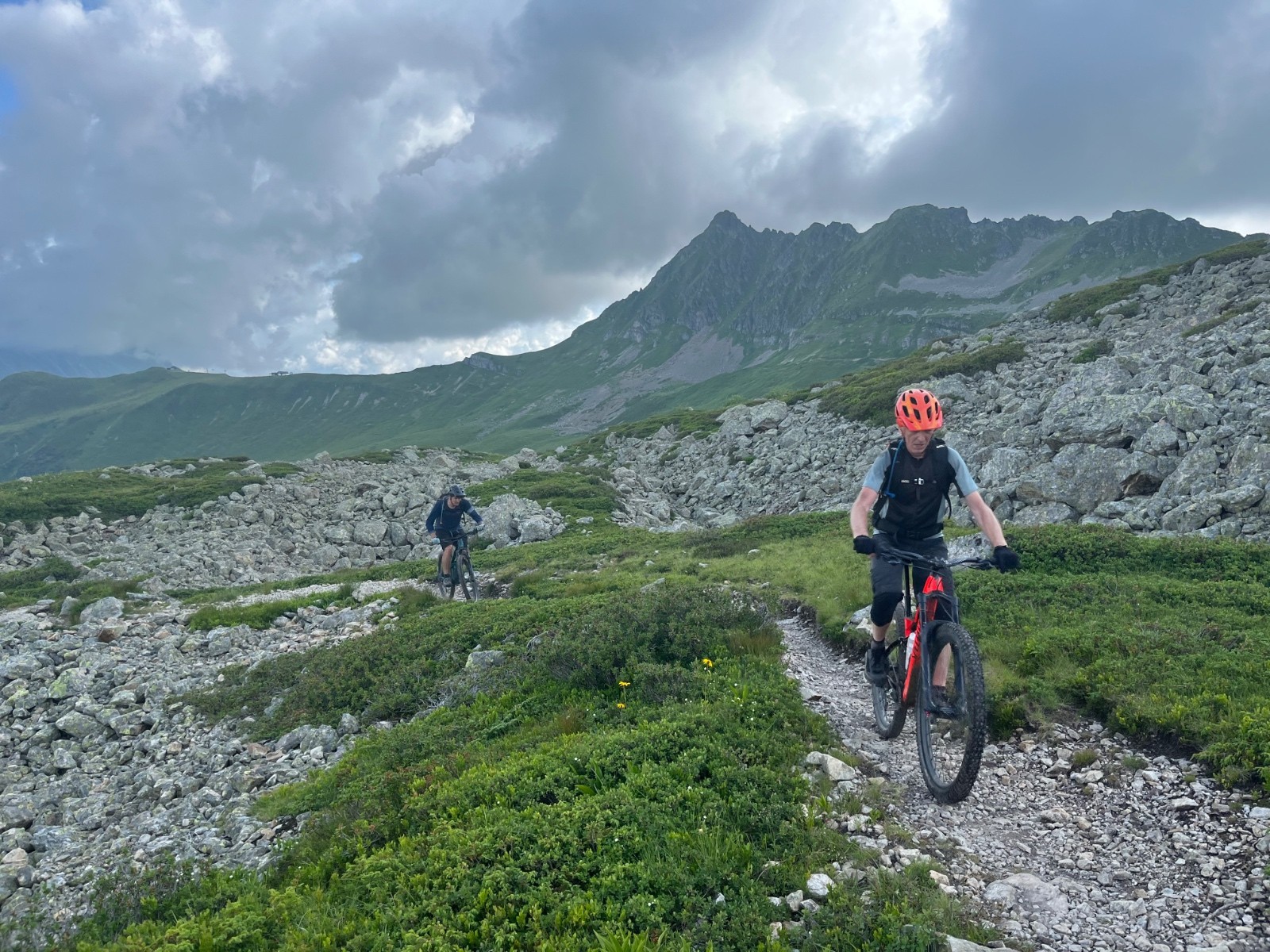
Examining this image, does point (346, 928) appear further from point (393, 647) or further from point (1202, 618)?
point (1202, 618)

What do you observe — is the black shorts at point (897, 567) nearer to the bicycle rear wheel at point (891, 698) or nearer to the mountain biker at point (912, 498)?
the mountain biker at point (912, 498)

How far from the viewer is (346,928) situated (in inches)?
216

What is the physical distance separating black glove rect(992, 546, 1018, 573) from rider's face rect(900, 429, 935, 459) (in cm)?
145

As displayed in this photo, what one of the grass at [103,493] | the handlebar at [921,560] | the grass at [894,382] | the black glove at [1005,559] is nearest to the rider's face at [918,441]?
the handlebar at [921,560]

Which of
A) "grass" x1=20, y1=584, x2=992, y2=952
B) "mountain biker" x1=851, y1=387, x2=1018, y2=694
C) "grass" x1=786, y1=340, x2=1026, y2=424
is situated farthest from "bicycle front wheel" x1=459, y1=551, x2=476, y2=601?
"grass" x1=786, y1=340, x2=1026, y2=424

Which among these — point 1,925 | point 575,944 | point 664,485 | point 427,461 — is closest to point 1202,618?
point 575,944

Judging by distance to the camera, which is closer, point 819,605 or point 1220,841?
point 1220,841

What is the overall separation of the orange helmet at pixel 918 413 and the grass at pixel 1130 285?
205 ft

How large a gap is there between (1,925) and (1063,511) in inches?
1028

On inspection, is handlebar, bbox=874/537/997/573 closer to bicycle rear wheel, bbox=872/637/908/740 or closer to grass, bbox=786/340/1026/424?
bicycle rear wheel, bbox=872/637/908/740

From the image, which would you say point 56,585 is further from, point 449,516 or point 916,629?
point 916,629

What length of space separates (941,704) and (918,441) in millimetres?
3029

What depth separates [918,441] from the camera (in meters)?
7.96

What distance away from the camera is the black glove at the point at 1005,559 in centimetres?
706
